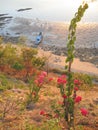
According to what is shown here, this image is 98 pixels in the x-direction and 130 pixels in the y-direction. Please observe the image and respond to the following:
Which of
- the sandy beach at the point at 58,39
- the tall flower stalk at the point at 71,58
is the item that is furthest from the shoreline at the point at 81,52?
the tall flower stalk at the point at 71,58

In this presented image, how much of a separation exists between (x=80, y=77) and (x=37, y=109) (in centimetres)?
553

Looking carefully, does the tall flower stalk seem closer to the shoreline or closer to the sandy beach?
the sandy beach

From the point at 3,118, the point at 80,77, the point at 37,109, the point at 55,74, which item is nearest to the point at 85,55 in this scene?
the point at 55,74

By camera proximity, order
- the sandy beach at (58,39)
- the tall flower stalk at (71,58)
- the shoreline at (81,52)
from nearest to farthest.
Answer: the tall flower stalk at (71,58) < the sandy beach at (58,39) < the shoreline at (81,52)

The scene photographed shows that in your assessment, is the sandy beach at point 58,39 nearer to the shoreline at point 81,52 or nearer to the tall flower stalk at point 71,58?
the shoreline at point 81,52

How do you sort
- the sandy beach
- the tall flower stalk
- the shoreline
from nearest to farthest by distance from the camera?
the tall flower stalk < the sandy beach < the shoreline

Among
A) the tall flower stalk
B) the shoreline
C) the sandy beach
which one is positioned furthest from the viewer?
the shoreline

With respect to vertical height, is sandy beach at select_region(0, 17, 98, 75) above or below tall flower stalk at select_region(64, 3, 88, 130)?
below

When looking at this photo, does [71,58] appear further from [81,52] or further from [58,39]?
[58,39]

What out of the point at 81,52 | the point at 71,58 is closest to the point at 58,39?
the point at 81,52

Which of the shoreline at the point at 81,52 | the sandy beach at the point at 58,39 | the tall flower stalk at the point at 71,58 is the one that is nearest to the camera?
the tall flower stalk at the point at 71,58

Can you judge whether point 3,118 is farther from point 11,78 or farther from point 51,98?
point 11,78

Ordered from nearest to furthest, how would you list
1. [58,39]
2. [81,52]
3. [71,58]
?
1. [71,58]
2. [81,52]
3. [58,39]

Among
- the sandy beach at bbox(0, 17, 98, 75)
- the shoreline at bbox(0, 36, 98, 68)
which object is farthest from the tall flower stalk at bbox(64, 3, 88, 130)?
the shoreline at bbox(0, 36, 98, 68)
